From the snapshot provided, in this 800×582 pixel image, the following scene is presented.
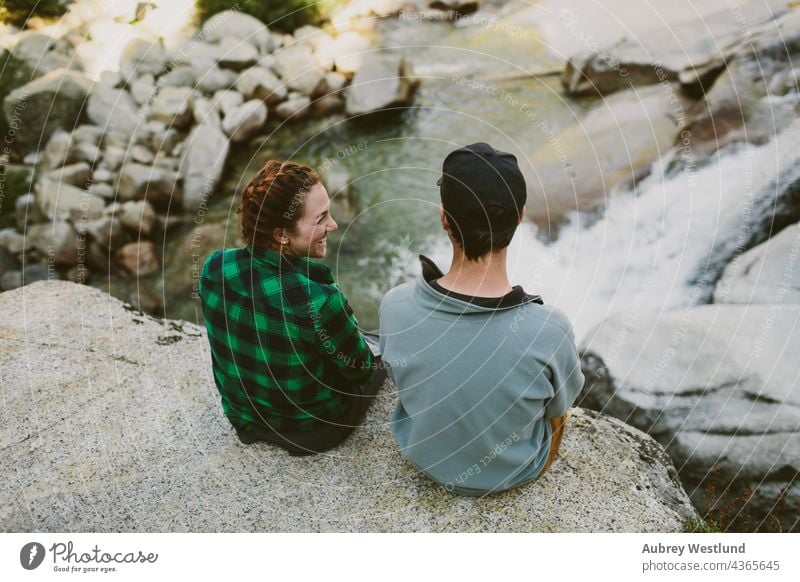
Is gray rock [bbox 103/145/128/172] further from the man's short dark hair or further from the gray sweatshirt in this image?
the man's short dark hair

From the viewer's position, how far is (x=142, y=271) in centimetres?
280

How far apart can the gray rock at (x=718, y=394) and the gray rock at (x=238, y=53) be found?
210 cm

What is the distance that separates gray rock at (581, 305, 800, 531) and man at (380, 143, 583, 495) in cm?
79

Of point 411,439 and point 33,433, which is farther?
point 33,433

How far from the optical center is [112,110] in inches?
118

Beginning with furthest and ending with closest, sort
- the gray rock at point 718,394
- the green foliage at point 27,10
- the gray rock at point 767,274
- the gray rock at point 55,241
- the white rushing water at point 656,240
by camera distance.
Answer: the gray rock at point 55,241
the green foliage at point 27,10
the white rushing water at point 656,240
the gray rock at point 767,274
the gray rock at point 718,394

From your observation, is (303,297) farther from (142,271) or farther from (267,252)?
(142,271)

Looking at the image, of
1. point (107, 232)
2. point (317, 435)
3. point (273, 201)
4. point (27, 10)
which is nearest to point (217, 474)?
point (317, 435)

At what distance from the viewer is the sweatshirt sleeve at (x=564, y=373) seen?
→ 123cm

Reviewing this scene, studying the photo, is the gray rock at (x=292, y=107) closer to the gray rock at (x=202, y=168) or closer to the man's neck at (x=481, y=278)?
the gray rock at (x=202, y=168)

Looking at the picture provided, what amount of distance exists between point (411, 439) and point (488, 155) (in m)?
0.64

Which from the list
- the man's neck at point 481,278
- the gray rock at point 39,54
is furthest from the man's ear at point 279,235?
the gray rock at point 39,54
